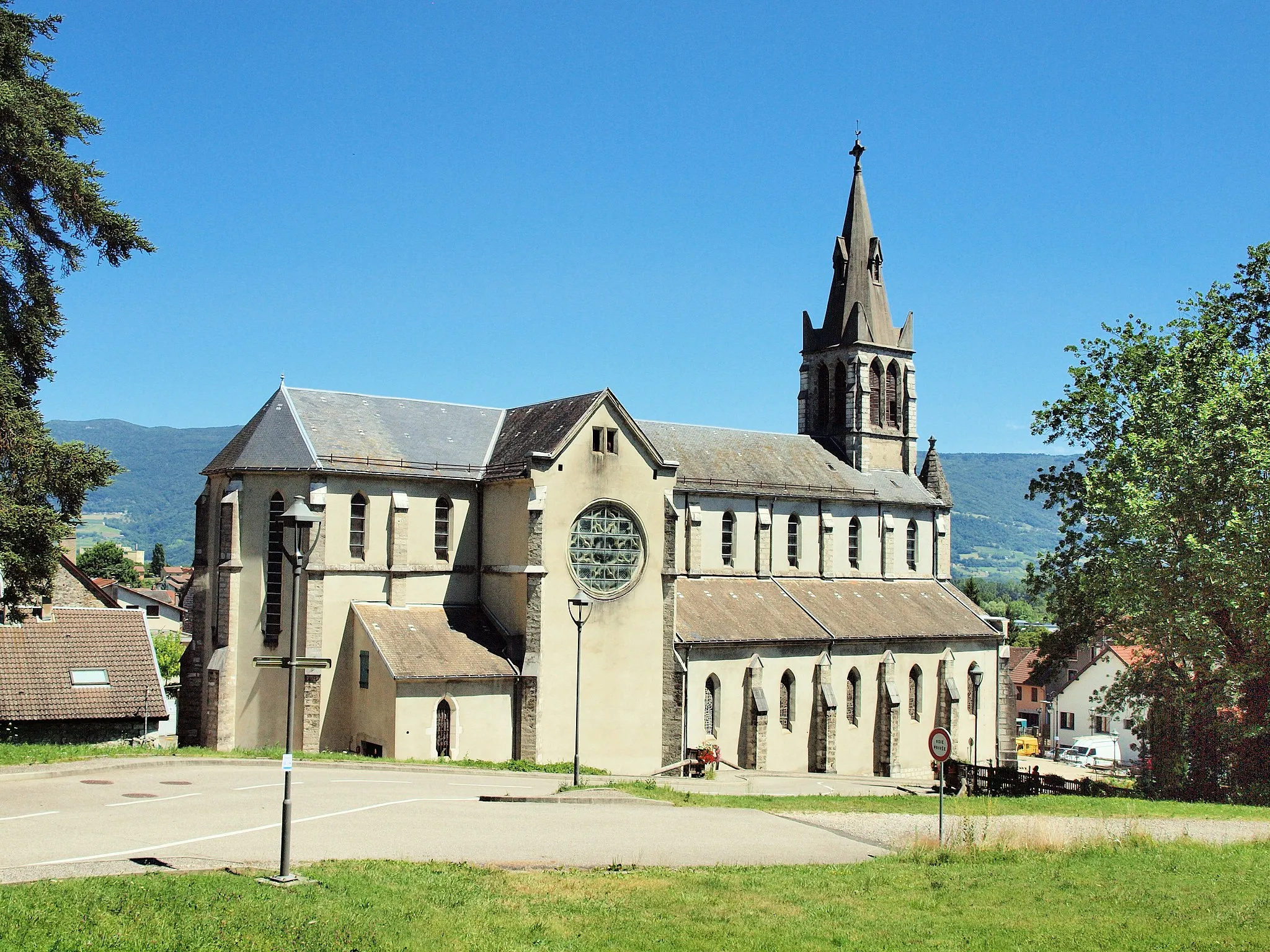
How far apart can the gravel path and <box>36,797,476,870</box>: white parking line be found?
7.78 metres

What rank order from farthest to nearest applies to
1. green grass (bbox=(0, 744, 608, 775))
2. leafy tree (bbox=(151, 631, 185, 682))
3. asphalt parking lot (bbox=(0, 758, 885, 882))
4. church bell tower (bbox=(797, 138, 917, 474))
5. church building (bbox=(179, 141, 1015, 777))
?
leafy tree (bbox=(151, 631, 185, 682))
church bell tower (bbox=(797, 138, 917, 474))
church building (bbox=(179, 141, 1015, 777))
green grass (bbox=(0, 744, 608, 775))
asphalt parking lot (bbox=(0, 758, 885, 882))

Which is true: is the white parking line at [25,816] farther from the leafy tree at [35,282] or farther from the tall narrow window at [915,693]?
the tall narrow window at [915,693]

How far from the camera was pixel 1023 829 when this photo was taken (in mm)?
22453

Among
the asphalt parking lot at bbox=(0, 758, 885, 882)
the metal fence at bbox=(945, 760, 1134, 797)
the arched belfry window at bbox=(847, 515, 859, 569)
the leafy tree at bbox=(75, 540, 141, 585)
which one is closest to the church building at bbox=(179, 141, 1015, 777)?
the arched belfry window at bbox=(847, 515, 859, 569)

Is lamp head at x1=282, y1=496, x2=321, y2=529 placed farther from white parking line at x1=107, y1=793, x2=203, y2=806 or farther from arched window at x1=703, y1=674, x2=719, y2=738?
arched window at x1=703, y1=674, x2=719, y2=738

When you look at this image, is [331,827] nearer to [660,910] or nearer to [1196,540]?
[660,910]

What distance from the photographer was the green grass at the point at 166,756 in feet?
83.6

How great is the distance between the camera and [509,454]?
137ft

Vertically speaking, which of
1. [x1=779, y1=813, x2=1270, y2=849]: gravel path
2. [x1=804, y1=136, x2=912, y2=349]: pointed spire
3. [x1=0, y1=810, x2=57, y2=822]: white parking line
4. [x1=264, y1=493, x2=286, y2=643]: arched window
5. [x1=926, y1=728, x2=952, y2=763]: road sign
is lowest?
[x1=779, y1=813, x2=1270, y2=849]: gravel path

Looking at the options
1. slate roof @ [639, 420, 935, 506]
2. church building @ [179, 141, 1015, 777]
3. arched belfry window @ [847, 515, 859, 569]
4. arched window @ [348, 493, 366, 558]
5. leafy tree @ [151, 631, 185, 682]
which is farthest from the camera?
leafy tree @ [151, 631, 185, 682]

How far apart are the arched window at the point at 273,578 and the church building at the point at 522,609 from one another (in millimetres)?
78

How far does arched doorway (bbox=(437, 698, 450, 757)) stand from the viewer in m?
36.7

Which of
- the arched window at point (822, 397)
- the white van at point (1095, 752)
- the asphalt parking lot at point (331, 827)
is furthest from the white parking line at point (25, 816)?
the white van at point (1095, 752)

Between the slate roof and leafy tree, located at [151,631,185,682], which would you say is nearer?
the slate roof
